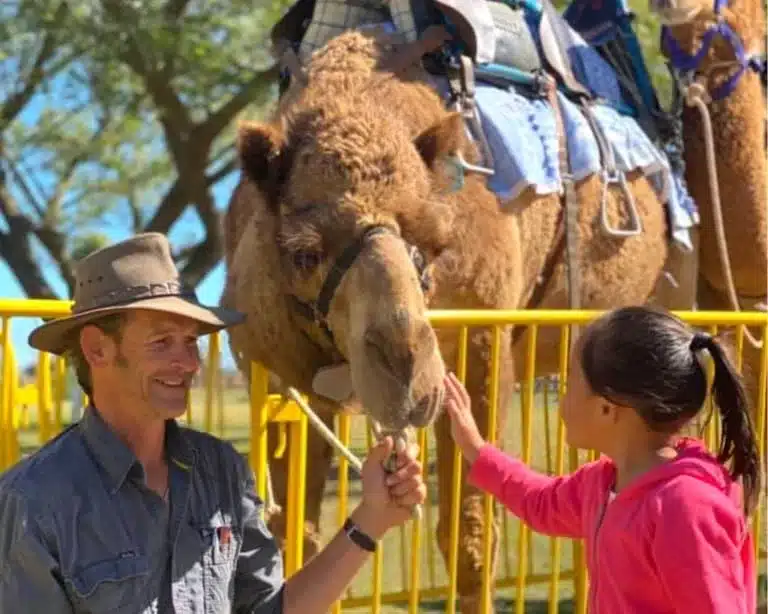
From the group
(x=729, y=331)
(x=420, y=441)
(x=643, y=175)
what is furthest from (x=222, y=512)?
(x=643, y=175)

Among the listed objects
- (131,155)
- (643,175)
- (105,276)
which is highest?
(131,155)

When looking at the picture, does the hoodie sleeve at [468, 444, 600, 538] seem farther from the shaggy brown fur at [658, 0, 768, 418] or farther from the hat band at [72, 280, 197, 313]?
the shaggy brown fur at [658, 0, 768, 418]

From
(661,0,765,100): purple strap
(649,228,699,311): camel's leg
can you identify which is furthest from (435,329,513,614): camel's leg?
(661,0,765,100): purple strap

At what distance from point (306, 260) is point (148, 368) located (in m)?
1.34

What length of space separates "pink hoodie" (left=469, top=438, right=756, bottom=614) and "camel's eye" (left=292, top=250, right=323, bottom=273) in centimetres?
134

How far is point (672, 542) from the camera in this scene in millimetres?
2752

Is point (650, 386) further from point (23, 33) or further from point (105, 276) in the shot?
point (23, 33)

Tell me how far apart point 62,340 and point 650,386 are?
1427 millimetres

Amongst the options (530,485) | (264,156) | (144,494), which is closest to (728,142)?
(264,156)

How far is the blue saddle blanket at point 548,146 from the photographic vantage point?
17.7 ft

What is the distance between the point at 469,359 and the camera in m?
5.19

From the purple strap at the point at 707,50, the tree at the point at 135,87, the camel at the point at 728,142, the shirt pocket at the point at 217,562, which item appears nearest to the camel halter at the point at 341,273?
the shirt pocket at the point at 217,562

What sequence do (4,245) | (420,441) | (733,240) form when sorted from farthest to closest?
(4,245) < (733,240) < (420,441)

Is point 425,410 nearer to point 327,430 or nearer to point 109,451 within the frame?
point 327,430
